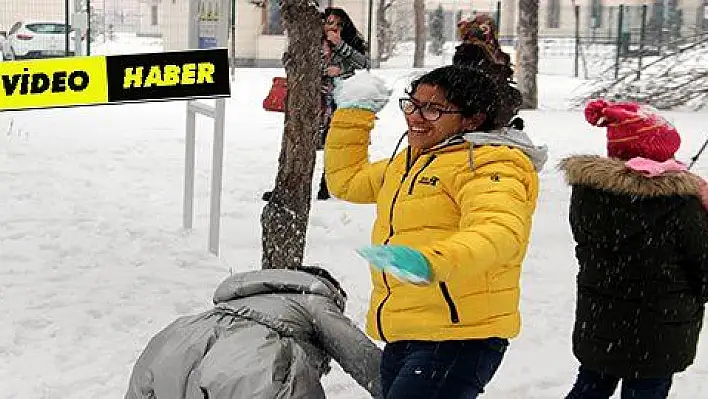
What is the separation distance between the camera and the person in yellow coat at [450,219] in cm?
287

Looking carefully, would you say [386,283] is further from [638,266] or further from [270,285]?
[638,266]

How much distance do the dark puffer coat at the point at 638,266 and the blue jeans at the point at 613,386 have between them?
0.06 metres

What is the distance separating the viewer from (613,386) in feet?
12.7

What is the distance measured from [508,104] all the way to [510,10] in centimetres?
3409

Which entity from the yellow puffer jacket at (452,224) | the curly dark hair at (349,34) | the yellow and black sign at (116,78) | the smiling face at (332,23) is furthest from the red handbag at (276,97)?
the yellow puffer jacket at (452,224)

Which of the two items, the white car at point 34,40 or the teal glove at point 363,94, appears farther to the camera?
the white car at point 34,40

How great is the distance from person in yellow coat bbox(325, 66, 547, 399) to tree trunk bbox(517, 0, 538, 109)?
44.5 ft

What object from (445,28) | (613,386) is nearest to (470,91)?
(613,386)

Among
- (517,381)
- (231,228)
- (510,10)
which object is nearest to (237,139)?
(231,228)

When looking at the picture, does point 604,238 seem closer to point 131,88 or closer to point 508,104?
point 508,104

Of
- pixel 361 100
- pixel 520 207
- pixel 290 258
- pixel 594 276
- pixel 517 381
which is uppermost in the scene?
pixel 361 100

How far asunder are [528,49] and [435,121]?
14.4 m

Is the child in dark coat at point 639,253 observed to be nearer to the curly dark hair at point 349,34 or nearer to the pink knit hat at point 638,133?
the pink knit hat at point 638,133

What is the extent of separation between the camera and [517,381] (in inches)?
196
